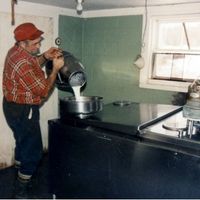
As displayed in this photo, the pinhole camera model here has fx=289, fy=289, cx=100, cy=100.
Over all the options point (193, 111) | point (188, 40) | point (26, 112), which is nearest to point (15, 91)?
point (26, 112)

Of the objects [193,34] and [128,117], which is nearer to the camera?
[128,117]

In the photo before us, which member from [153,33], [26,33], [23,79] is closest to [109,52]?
[153,33]

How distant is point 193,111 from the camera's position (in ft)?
6.52

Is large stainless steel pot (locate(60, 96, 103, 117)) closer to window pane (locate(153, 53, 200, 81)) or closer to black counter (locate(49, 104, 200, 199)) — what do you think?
black counter (locate(49, 104, 200, 199))

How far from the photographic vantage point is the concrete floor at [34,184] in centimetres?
269

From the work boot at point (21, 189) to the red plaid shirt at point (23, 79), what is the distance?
83 cm

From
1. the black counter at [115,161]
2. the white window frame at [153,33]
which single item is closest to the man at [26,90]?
the black counter at [115,161]

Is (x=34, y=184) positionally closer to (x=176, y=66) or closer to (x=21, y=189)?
(x=21, y=189)

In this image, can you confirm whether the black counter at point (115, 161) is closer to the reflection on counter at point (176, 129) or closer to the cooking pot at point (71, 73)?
the reflection on counter at point (176, 129)

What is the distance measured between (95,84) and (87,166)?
76.6 inches

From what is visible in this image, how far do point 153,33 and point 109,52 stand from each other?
2.09 ft

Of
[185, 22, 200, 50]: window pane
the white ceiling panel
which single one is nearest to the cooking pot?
the white ceiling panel

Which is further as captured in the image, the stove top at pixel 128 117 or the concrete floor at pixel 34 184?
the concrete floor at pixel 34 184

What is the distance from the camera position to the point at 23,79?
2650 millimetres
